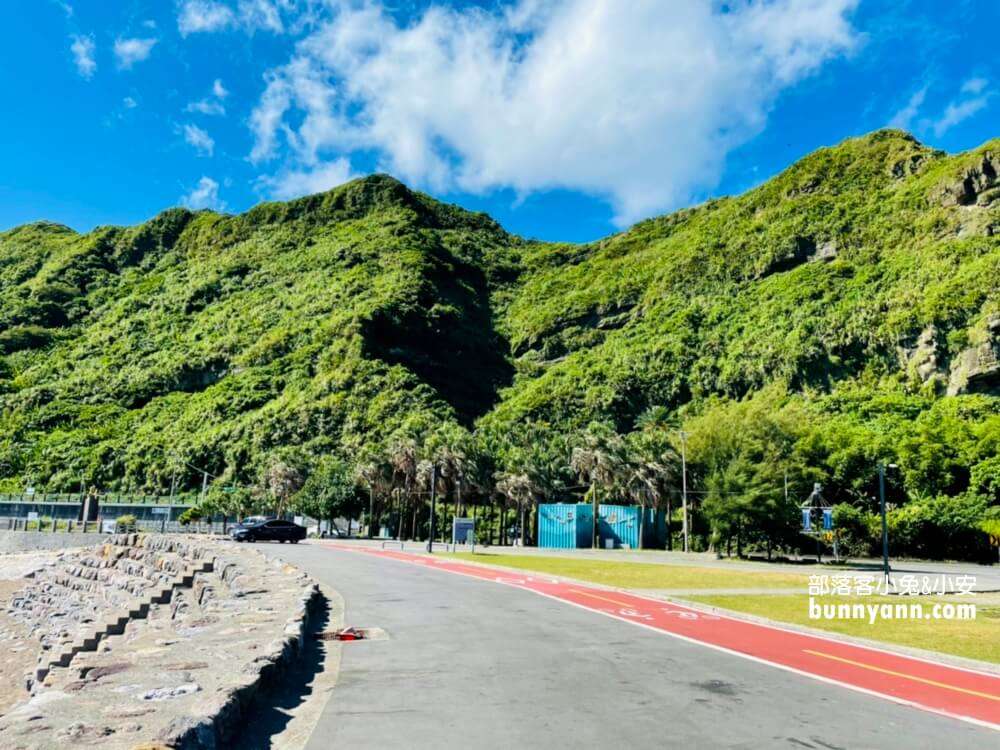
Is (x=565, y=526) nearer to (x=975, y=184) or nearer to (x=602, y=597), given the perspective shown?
(x=602, y=597)

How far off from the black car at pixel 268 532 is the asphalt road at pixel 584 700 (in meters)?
34.9

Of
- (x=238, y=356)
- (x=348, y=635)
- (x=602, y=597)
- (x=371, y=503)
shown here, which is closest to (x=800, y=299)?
(x=371, y=503)

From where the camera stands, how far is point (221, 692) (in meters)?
6.09

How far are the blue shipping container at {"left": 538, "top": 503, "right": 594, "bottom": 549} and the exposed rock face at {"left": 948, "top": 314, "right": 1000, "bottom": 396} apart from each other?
56.7 m

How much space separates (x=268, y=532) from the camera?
151 feet

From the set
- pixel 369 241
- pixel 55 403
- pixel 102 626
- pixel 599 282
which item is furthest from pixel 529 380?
pixel 102 626

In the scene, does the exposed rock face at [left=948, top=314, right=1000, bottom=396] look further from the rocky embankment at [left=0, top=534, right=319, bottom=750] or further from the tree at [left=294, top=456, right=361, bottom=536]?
the rocky embankment at [left=0, top=534, right=319, bottom=750]

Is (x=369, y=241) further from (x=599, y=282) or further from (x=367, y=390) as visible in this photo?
(x=367, y=390)

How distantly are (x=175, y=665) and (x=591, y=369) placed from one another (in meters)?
129

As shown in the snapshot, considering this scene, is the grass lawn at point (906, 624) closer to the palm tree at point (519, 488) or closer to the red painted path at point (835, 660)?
Result: the red painted path at point (835, 660)

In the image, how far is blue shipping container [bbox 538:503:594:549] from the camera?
6322 cm

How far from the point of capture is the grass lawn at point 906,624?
11.5 metres

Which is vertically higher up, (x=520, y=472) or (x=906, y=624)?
(x=520, y=472)

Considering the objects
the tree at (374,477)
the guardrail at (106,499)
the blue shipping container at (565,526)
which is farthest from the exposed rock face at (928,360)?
the guardrail at (106,499)
